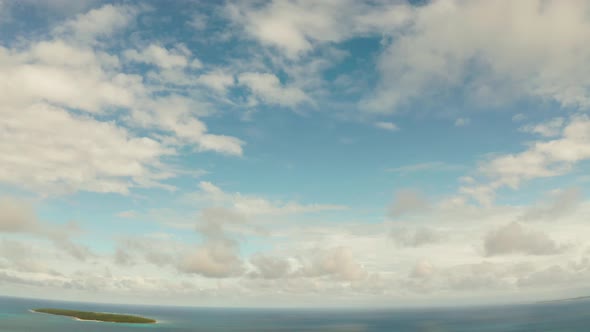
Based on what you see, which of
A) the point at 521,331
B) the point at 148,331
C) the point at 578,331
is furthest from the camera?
the point at 521,331

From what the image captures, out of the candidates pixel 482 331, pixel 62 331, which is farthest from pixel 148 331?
pixel 482 331

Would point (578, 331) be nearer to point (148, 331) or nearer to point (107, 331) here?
point (148, 331)

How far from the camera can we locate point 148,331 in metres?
176

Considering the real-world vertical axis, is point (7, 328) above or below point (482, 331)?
above

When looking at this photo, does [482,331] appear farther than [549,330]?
Yes

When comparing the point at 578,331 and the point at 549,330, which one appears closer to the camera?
the point at 578,331

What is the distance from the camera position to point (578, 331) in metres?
163

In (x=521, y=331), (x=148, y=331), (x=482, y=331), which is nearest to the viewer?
(x=148, y=331)

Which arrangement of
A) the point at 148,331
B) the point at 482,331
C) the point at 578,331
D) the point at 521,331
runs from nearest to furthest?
the point at 578,331 → the point at 148,331 → the point at 521,331 → the point at 482,331

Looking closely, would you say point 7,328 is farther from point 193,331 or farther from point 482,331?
point 482,331

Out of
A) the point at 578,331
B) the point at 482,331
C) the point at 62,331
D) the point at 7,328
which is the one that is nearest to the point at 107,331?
the point at 62,331

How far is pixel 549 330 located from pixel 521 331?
492 inches

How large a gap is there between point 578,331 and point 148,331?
202m

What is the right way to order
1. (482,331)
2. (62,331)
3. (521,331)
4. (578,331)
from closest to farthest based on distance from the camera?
(62,331)
(578,331)
(521,331)
(482,331)
